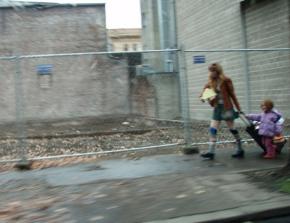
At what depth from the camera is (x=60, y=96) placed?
13039 mm

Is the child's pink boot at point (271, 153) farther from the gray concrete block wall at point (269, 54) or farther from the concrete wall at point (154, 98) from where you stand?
the concrete wall at point (154, 98)

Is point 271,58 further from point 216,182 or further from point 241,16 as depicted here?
point 216,182

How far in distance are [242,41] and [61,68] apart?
297 inches

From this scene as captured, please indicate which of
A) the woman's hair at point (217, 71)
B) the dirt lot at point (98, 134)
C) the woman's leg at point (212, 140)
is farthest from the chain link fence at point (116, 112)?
the woman's hair at point (217, 71)

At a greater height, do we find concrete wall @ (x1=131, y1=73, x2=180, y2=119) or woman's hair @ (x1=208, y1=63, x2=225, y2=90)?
woman's hair @ (x1=208, y1=63, x2=225, y2=90)

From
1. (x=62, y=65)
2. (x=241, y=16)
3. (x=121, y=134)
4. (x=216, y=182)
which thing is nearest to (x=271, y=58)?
(x=241, y=16)

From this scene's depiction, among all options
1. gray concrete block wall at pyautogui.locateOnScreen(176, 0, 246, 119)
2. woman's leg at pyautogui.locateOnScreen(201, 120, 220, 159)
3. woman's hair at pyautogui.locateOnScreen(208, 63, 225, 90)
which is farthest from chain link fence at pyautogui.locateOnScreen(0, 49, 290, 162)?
woman's hair at pyautogui.locateOnScreen(208, 63, 225, 90)

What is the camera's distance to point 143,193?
7.32 m

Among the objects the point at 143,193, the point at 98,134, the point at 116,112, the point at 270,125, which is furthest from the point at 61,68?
the point at 143,193

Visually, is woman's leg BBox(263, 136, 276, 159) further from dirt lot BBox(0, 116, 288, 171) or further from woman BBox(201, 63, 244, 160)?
dirt lot BBox(0, 116, 288, 171)

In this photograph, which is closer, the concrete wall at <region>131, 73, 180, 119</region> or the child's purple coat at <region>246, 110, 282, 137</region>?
the child's purple coat at <region>246, 110, 282, 137</region>

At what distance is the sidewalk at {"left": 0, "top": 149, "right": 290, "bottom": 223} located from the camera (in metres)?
6.30

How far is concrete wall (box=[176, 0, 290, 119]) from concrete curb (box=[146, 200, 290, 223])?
6387mm

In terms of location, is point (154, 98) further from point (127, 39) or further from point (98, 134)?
point (127, 39)
